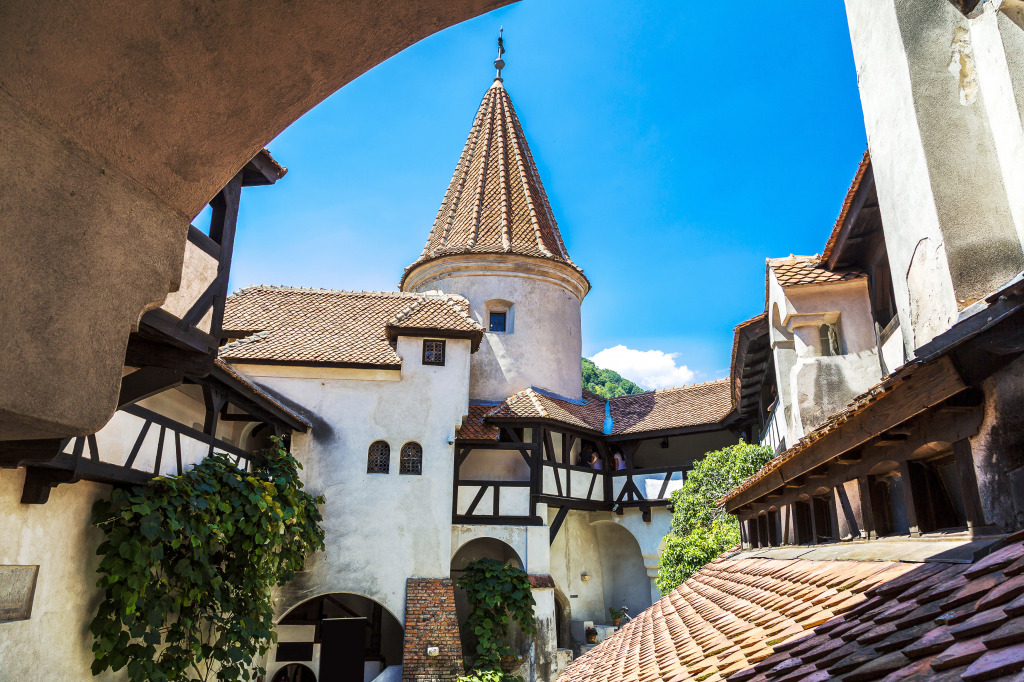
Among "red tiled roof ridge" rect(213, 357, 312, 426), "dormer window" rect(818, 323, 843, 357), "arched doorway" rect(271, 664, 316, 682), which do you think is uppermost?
"red tiled roof ridge" rect(213, 357, 312, 426)

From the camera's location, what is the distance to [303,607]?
17.6 metres

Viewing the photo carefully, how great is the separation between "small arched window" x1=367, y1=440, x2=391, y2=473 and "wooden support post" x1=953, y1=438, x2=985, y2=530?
14.2 meters

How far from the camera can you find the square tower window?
17.5m

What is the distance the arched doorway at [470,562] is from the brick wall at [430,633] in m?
1.27

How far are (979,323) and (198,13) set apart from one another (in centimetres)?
284

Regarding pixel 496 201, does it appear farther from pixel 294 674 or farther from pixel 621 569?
pixel 294 674

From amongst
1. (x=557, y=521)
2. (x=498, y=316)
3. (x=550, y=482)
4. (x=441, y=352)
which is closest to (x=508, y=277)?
(x=498, y=316)

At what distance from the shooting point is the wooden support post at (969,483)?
3348 millimetres

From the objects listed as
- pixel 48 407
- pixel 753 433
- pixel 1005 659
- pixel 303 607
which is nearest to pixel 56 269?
pixel 48 407

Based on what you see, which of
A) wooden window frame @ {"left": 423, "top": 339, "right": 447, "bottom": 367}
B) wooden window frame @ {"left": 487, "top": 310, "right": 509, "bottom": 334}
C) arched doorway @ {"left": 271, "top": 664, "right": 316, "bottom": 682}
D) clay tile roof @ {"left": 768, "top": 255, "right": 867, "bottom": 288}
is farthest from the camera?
wooden window frame @ {"left": 487, "top": 310, "right": 509, "bottom": 334}

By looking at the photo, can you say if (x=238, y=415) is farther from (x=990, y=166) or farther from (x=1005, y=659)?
(x=1005, y=659)

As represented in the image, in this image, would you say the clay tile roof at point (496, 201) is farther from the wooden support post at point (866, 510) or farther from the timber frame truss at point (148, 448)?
the wooden support post at point (866, 510)

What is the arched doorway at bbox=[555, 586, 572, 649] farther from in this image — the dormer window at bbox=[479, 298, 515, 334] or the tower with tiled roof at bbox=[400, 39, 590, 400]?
the dormer window at bbox=[479, 298, 515, 334]

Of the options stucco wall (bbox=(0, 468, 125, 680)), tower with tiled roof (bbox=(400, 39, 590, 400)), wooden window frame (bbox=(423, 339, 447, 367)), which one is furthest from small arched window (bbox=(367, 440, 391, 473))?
stucco wall (bbox=(0, 468, 125, 680))
